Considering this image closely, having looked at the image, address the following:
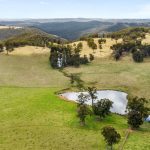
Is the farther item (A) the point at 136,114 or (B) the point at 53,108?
(B) the point at 53,108

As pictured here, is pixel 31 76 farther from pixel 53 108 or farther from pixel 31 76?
pixel 53 108

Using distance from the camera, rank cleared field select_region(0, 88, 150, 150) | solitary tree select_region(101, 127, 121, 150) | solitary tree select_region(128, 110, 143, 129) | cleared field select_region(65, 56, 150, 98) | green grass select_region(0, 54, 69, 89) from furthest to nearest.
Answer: green grass select_region(0, 54, 69, 89) < cleared field select_region(65, 56, 150, 98) < solitary tree select_region(128, 110, 143, 129) < cleared field select_region(0, 88, 150, 150) < solitary tree select_region(101, 127, 121, 150)

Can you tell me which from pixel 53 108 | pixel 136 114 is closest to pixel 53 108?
pixel 53 108

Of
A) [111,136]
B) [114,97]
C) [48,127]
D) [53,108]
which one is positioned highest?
[111,136]

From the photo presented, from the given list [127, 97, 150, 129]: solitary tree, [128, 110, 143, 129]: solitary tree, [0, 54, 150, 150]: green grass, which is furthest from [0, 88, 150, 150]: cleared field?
[127, 97, 150, 129]: solitary tree

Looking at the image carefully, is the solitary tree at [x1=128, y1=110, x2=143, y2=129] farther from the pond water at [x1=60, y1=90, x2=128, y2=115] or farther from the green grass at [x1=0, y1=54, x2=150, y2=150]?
the pond water at [x1=60, y1=90, x2=128, y2=115]

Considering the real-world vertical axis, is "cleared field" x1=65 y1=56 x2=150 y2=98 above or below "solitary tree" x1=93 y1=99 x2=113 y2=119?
below
